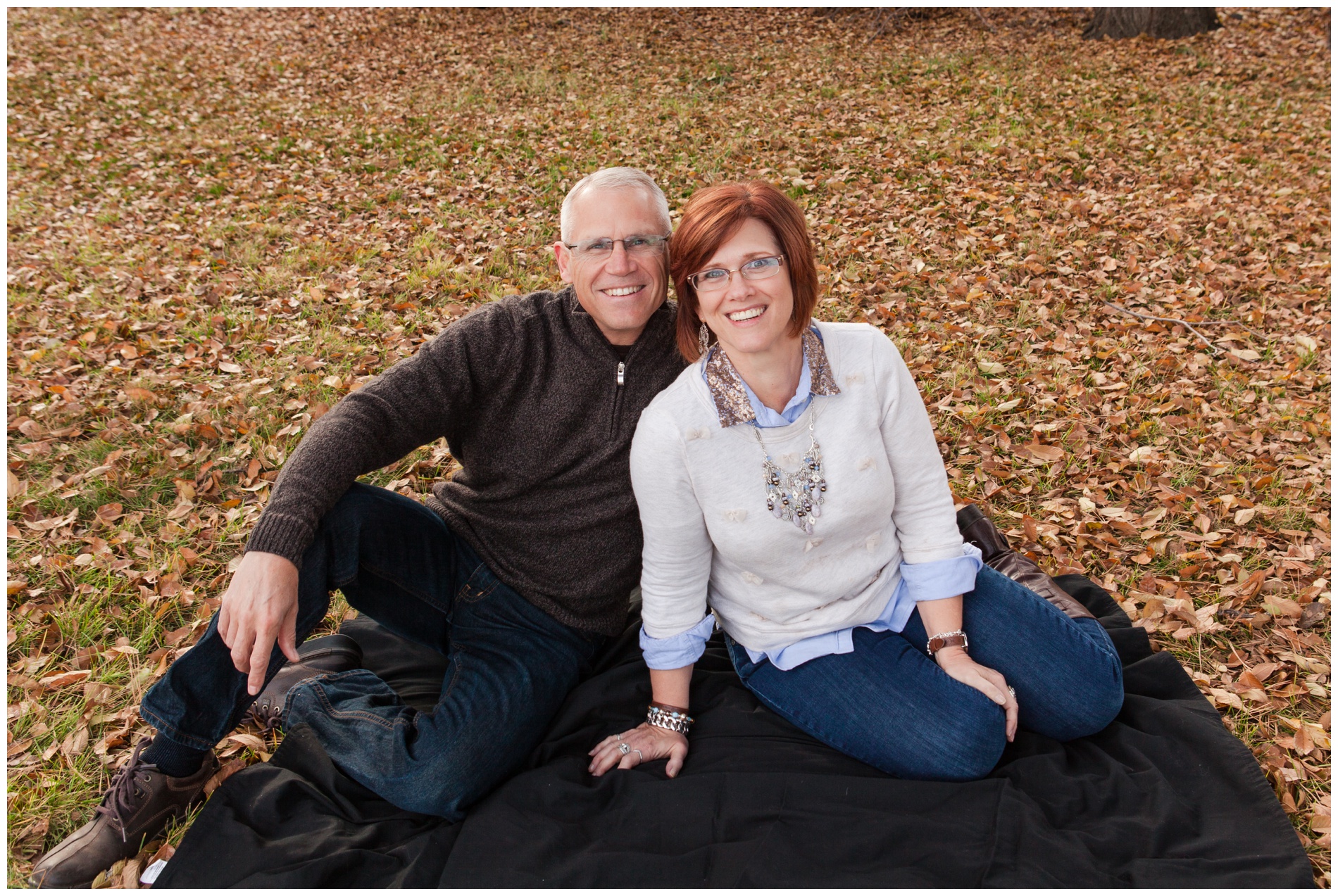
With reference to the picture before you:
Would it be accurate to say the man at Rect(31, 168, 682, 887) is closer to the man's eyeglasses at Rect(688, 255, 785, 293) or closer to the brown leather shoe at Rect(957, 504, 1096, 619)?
the man's eyeglasses at Rect(688, 255, 785, 293)

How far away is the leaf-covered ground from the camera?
3.37 metres

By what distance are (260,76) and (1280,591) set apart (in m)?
12.1

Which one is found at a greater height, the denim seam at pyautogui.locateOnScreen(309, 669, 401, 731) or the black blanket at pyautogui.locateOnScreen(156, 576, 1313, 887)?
the denim seam at pyautogui.locateOnScreen(309, 669, 401, 731)

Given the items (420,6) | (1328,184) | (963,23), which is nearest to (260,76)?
(420,6)

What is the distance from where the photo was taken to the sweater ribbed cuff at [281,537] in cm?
215

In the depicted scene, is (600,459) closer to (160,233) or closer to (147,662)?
(147,662)

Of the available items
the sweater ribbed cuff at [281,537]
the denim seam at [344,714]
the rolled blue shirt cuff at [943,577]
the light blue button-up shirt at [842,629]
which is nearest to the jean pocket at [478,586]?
the denim seam at [344,714]

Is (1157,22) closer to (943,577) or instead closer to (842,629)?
(943,577)

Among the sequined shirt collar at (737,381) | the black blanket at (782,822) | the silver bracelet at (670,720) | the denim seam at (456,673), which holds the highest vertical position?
the sequined shirt collar at (737,381)

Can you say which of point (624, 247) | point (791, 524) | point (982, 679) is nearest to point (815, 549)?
point (791, 524)

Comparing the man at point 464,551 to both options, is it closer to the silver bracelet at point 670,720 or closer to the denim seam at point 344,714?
the denim seam at point 344,714

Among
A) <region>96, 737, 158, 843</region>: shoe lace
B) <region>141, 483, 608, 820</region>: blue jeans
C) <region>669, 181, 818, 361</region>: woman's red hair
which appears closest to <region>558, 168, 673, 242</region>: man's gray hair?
<region>669, 181, 818, 361</region>: woman's red hair

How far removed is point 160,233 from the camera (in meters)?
6.95

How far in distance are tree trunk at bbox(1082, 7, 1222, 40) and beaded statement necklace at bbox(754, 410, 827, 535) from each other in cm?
1079
